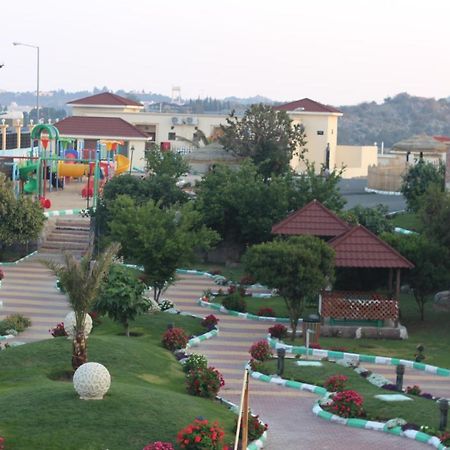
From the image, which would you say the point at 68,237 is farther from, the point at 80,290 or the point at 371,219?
the point at 80,290

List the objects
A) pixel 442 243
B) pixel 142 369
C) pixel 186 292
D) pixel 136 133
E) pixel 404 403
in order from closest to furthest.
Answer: pixel 404 403, pixel 142 369, pixel 442 243, pixel 186 292, pixel 136 133

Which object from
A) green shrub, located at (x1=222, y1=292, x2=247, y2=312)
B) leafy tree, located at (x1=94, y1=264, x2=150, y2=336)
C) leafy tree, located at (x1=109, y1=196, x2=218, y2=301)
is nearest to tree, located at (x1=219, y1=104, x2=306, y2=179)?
green shrub, located at (x1=222, y1=292, x2=247, y2=312)

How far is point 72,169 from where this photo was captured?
6800 centimetres

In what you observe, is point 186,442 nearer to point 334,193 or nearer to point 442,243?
point 442,243

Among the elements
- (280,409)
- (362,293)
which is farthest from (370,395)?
(362,293)

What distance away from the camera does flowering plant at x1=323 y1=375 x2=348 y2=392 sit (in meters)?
28.2

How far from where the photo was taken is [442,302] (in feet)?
139

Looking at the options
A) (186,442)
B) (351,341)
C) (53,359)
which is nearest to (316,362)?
(351,341)

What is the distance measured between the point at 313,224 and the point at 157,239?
6141 millimetres

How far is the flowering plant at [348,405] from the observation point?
25.7 metres

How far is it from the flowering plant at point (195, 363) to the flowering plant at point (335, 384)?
2.99 metres

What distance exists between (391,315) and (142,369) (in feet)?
37.8

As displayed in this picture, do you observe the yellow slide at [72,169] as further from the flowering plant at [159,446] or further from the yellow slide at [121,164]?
the flowering plant at [159,446]

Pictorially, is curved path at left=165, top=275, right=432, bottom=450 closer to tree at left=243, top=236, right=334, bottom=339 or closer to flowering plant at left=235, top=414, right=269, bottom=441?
flowering plant at left=235, top=414, right=269, bottom=441
